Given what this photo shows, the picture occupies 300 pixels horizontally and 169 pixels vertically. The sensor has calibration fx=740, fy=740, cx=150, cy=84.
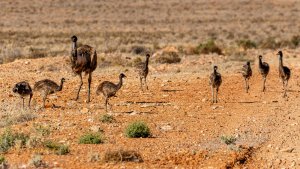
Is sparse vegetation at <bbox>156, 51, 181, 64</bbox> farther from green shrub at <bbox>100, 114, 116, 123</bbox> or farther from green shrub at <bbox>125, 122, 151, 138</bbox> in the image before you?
green shrub at <bbox>125, 122, 151, 138</bbox>

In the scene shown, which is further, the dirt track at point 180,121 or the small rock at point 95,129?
the small rock at point 95,129

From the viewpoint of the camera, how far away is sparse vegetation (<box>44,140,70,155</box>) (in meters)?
13.3

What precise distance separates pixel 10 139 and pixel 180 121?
5.20 metres

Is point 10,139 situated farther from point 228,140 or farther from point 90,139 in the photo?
point 228,140

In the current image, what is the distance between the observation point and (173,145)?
1462 centimetres

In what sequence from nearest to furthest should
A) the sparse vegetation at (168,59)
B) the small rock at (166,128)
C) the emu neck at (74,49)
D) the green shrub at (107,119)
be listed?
1. the small rock at (166,128)
2. the green shrub at (107,119)
3. the emu neck at (74,49)
4. the sparse vegetation at (168,59)

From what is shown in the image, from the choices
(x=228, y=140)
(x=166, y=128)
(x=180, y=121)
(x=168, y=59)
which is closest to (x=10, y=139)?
(x=166, y=128)

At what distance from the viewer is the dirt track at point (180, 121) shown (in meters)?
13.4

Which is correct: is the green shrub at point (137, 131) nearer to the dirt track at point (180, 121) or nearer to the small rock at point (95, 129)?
the dirt track at point (180, 121)

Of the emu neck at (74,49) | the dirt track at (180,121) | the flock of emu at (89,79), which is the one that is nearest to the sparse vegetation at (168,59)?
the dirt track at (180,121)

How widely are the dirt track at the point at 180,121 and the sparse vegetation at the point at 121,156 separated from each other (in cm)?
17

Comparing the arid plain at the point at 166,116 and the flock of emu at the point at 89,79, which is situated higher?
the flock of emu at the point at 89,79

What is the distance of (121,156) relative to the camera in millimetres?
12727

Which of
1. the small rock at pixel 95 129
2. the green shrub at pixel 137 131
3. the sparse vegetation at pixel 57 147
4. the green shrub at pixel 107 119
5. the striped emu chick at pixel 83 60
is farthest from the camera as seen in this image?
the striped emu chick at pixel 83 60
